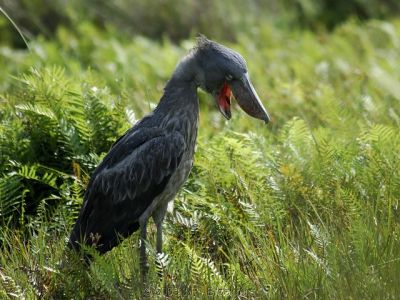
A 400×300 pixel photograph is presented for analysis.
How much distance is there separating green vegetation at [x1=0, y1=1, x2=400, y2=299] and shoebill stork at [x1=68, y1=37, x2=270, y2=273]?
0.61 ft

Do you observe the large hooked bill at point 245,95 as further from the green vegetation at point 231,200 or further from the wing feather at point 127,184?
the green vegetation at point 231,200

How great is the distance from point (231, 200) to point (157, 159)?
80 centimetres

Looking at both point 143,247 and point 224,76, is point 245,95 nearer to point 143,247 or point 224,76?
point 224,76

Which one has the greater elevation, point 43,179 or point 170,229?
point 43,179

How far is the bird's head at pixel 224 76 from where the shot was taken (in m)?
5.40

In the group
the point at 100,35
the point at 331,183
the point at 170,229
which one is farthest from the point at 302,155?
the point at 100,35

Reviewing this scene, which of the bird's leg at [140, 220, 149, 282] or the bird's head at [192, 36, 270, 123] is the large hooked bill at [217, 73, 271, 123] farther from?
the bird's leg at [140, 220, 149, 282]

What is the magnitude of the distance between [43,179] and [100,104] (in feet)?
2.76

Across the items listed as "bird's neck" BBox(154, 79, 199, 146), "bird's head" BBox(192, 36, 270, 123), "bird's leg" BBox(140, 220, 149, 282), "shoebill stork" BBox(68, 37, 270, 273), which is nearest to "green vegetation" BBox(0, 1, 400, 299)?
"bird's leg" BBox(140, 220, 149, 282)

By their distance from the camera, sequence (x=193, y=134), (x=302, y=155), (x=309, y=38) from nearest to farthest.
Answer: (x=193, y=134)
(x=302, y=155)
(x=309, y=38)

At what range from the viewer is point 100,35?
13.8m

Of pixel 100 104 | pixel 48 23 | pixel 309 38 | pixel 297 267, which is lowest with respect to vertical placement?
pixel 297 267

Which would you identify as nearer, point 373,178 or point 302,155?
point 373,178

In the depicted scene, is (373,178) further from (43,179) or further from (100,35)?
(100,35)
